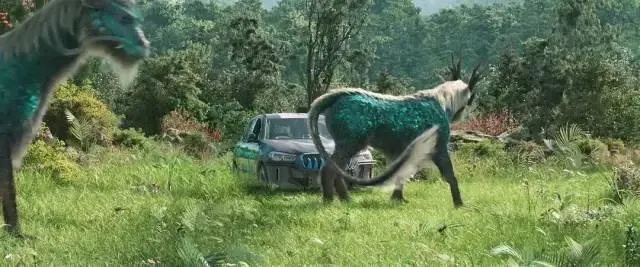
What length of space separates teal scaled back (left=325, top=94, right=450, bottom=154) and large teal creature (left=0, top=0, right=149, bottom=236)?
368 cm

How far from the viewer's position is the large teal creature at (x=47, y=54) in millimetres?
5496

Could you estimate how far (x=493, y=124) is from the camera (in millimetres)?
24156

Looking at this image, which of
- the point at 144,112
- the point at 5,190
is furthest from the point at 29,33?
the point at 144,112

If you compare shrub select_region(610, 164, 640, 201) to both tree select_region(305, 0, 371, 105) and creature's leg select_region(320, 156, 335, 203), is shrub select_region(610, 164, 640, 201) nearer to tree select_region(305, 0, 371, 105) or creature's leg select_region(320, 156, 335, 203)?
creature's leg select_region(320, 156, 335, 203)

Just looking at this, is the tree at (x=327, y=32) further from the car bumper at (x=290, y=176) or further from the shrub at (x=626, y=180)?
the shrub at (x=626, y=180)

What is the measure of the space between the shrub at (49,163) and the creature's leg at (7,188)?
3982 mm

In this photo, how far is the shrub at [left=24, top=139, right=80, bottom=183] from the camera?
383 inches

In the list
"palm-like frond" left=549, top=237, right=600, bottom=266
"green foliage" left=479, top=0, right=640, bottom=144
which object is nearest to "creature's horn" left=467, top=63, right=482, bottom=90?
"palm-like frond" left=549, top=237, right=600, bottom=266

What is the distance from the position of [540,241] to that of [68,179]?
636cm

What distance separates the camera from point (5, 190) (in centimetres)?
567

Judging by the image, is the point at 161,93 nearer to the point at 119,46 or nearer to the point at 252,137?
the point at 252,137

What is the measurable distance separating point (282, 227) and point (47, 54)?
7.97ft

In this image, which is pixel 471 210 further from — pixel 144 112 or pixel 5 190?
pixel 144 112

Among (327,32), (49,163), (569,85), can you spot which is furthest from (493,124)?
(49,163)
